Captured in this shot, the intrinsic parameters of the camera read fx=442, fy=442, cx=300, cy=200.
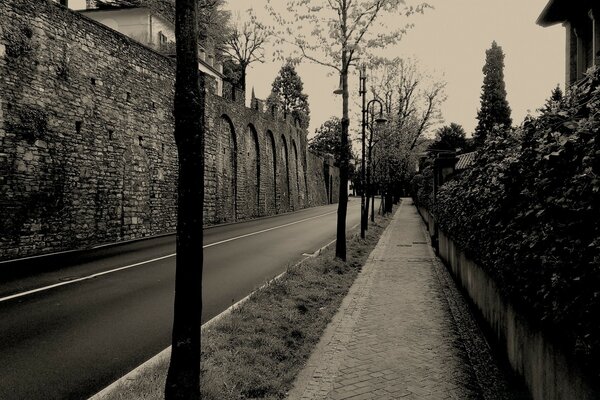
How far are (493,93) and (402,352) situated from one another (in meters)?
61.4

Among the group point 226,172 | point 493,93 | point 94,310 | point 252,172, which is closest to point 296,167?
point 252,172

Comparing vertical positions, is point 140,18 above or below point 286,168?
above

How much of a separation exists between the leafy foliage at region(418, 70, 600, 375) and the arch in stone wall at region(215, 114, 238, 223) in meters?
22.7

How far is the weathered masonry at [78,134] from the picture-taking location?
1242 centimetres

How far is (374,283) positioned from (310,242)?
7266 mm

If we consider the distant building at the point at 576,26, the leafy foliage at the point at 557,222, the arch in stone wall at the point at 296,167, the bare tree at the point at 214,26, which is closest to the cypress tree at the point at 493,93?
the arch in stone wall at the point at 296,167

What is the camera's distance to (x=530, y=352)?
383cm

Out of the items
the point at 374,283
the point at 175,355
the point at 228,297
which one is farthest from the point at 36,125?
the point at 175,355

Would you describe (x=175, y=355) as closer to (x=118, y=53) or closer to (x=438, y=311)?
(x=438, y=311)

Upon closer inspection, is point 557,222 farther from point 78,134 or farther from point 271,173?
point 271,173

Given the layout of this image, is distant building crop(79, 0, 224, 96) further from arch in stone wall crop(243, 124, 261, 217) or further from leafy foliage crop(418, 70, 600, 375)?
leafy foliage crop(418, 70, 600, 375)

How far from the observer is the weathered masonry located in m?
12.4

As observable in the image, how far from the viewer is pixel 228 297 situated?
26.4 ft

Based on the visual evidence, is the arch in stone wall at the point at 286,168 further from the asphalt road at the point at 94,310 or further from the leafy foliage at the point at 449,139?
the asphalt road at the point at 94,310
